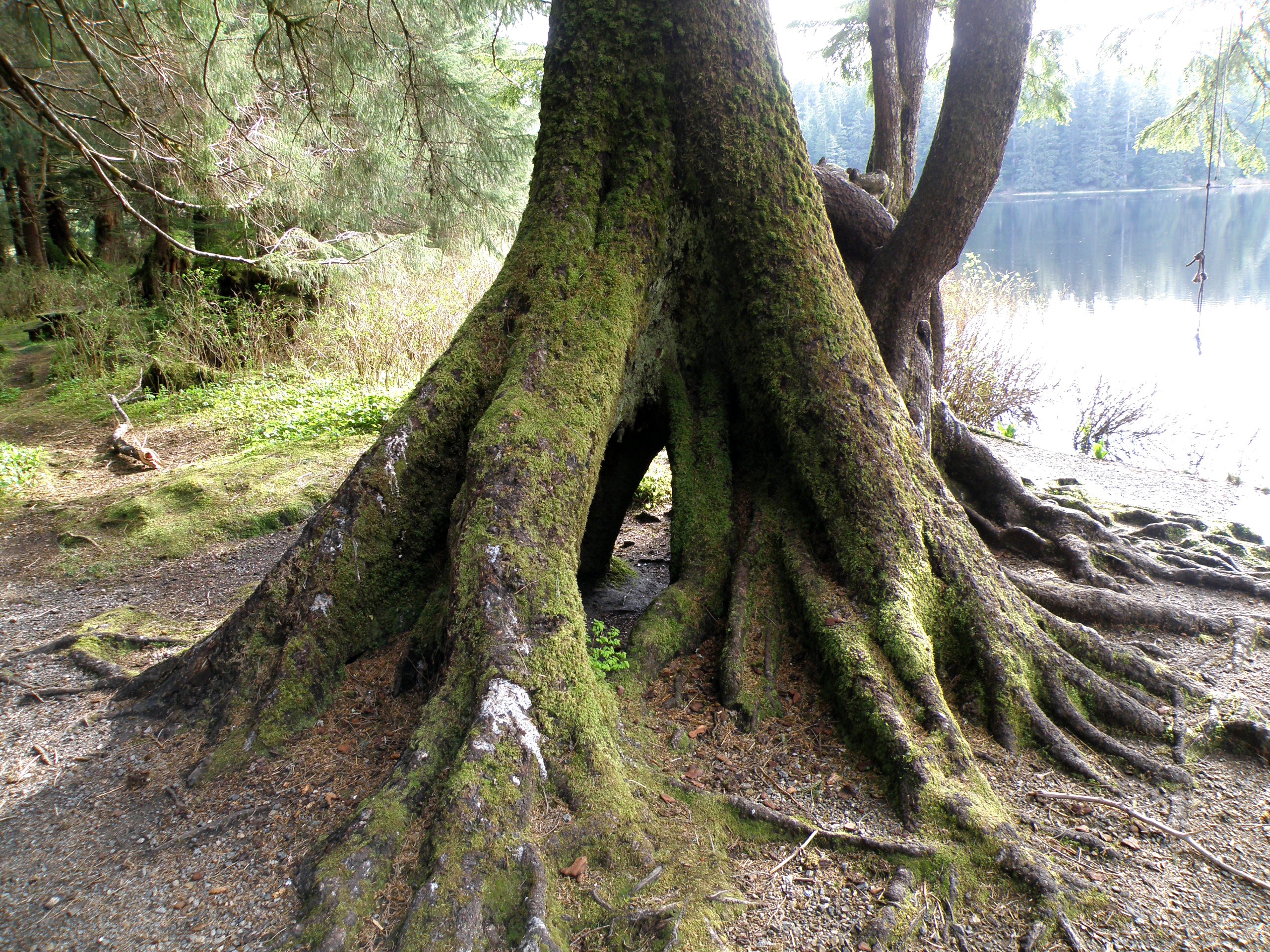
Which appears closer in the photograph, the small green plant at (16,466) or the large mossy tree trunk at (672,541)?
the large mossy tree trunk at (672,541)

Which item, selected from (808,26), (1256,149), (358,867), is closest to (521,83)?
(808,26)

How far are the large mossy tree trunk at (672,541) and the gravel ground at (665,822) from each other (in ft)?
0.38

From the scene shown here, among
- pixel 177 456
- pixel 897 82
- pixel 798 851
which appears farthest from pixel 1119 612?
pixel 177 456

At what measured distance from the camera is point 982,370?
11.7 meters

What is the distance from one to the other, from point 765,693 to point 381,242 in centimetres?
1044

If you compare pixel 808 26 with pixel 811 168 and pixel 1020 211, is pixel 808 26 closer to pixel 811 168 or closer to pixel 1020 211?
pixel 811 168

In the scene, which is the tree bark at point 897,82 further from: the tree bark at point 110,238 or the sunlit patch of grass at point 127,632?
the tree bark at point 110,238

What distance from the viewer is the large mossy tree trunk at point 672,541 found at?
2.26 meters

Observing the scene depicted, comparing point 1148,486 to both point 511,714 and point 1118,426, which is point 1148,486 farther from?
point 511,714

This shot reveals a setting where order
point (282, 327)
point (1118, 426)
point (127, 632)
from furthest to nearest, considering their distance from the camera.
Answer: point (282, 327), point (1118, 426), point (127, 632)

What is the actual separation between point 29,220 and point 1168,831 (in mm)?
24482

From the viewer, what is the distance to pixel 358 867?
2113mm

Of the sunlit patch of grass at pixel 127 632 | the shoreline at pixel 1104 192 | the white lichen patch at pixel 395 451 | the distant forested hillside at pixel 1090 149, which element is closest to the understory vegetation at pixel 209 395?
the sunlit patch of grass at pixel 127 632

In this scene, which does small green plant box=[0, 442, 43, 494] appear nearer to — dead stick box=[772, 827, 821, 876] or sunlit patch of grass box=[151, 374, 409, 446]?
sunlit patch of grass box=[151, 374, 409, 446]
